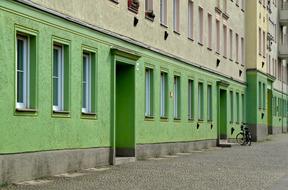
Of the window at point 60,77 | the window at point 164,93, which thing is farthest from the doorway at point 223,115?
the window at point 60,77

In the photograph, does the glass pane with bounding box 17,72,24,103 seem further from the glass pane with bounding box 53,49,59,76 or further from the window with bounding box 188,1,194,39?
the window with bounding box 188,1,194,39

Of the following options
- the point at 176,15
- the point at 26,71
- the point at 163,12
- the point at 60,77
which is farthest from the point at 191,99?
the point at 26,71

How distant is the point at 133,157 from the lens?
22.1 meters

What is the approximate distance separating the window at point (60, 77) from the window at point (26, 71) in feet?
4.90

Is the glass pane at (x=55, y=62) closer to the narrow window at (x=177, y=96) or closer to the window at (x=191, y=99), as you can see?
the narrow window at (x=177, y=96)

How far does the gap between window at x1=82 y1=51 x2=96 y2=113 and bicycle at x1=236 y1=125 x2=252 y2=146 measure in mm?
20613

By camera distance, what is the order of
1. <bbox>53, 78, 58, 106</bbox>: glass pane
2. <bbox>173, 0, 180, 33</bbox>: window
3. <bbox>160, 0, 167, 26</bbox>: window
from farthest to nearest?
<bbox>173, 0, 180, 33</bbox>: window < <bbox>160, 0, 167, 26</bbox>: window < <bbox>53, 78, 58, 106</bbox>: glass pane

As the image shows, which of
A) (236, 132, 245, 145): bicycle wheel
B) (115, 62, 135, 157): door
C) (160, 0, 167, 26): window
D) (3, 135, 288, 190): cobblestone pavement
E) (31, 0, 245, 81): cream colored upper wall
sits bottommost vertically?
(3, 135, 288, 190): cobblestone pavement

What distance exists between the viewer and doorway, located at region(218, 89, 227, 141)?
38812mm

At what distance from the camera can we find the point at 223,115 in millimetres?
39125

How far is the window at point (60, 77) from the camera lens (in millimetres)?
17203

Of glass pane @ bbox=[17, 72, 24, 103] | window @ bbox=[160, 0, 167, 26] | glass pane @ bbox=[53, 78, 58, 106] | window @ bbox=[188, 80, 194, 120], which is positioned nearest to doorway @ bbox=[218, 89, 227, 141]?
window @ bbox=[188, 80, 194, 120]

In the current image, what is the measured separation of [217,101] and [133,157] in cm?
1481

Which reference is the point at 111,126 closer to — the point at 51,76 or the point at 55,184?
the point at 51,76
